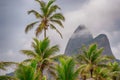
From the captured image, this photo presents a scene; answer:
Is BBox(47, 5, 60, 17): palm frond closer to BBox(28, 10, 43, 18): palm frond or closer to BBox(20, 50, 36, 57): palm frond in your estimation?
BBox(28, 10, 43, 18): palm frond

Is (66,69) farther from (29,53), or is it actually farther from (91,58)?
(91,58)

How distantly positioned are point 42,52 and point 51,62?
2202 millimetres

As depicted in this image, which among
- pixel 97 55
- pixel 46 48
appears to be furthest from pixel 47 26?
pixel 97 55

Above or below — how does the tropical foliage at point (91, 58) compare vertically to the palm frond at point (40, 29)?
below

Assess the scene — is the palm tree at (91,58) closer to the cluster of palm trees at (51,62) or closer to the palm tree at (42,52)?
the cluster of palm trees at (51,62)

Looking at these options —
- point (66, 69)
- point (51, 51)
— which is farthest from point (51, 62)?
point (66, 69)

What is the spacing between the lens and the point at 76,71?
32344 millimetres

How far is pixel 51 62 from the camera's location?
40.8 meters

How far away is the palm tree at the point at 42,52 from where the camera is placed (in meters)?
41.6

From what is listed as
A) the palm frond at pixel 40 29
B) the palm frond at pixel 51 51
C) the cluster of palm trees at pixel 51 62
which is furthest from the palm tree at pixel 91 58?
the palm frond at pixel 51 51

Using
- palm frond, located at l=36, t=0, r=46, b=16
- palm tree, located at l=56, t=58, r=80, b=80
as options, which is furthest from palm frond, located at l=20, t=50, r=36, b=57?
palm tree, located at l=56, t=58, r=80, b=80

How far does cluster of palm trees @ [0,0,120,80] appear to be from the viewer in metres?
28.4

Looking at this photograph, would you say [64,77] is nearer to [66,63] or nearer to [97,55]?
[66,63]

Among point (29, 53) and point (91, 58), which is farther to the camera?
point (91, 58)
